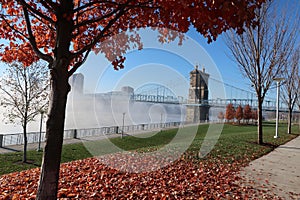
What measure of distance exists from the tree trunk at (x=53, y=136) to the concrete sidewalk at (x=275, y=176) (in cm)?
387

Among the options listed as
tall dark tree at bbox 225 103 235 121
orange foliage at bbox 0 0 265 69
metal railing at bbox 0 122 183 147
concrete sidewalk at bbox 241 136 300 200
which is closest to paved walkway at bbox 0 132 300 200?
concrete sidewalk at bbox 241 136 300 200

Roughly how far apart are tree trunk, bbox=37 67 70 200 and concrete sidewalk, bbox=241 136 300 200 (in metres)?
3.87

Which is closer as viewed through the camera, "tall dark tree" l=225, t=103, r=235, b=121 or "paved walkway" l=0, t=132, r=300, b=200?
"paved walkway" l=0, t=132, r=300, b=200

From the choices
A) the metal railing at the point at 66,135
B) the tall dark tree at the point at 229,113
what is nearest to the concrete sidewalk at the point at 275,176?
the metal railing at the point at 66,135

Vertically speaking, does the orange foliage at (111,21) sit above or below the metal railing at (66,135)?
above

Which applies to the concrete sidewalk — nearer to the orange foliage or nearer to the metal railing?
the orange foliage

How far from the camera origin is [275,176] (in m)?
5.32

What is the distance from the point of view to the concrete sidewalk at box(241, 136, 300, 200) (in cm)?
425

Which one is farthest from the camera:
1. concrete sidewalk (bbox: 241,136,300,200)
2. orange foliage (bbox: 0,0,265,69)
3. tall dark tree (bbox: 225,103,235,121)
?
tall dark tree (bbox: 225,103,235,121)

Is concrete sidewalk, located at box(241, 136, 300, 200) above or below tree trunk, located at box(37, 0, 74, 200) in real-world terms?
below

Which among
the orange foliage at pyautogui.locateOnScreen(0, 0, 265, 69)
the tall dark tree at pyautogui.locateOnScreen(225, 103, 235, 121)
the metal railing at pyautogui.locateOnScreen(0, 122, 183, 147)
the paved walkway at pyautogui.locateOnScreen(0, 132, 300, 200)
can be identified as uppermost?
the orange foliage at pyautogui.locateOnScreen(0, 0, 265, 69)

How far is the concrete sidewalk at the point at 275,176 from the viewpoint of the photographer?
4.25 m

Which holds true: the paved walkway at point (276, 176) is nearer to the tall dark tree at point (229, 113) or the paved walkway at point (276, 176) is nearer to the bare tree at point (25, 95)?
the bare tree at point (25, 95)

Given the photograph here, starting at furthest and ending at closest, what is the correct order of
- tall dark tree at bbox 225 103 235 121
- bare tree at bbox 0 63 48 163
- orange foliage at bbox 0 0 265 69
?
tall dark tree at bbox 225 103 235 121 < bare tree at bbox 0 63 48 163 < orange foliage at bbox 0 0 265 69
